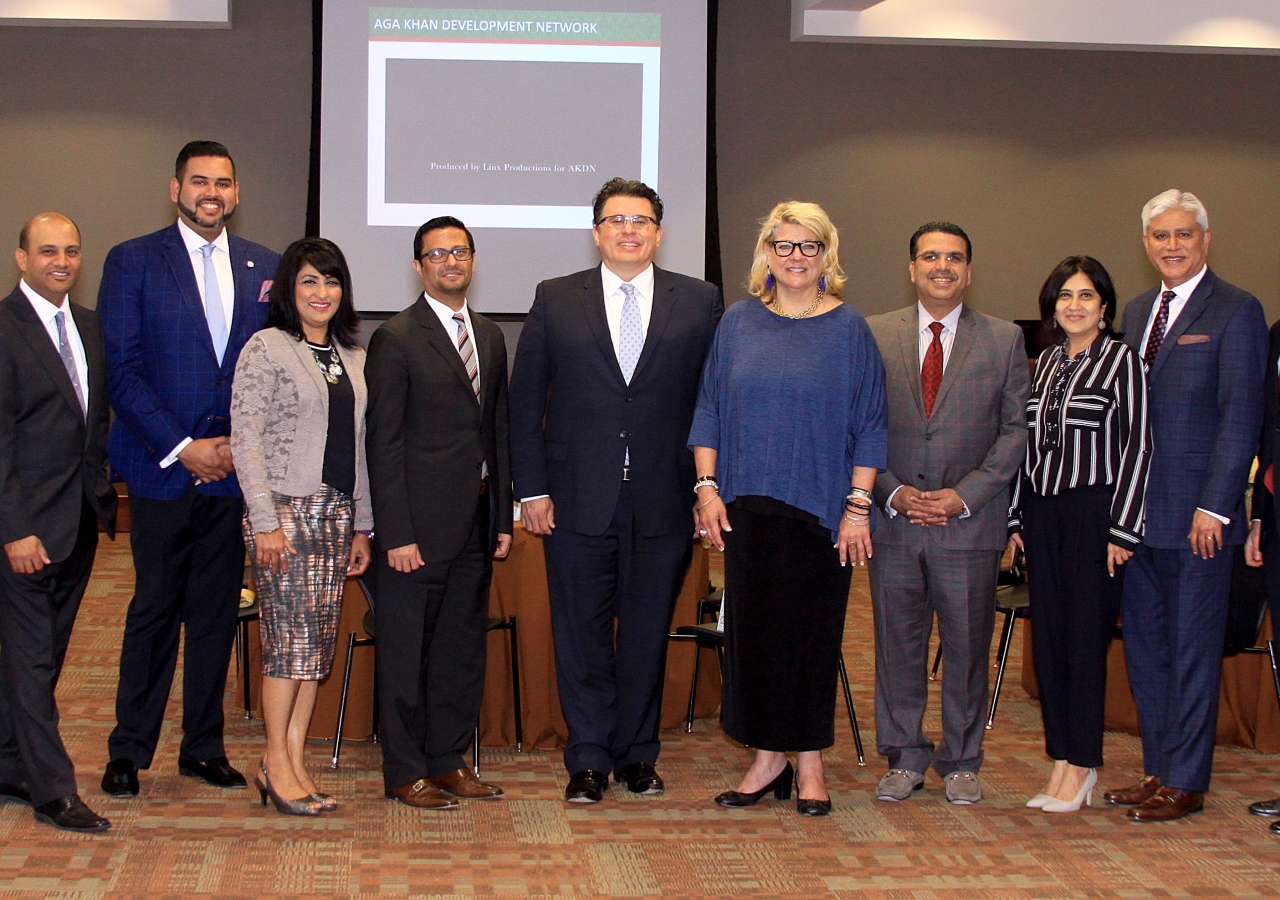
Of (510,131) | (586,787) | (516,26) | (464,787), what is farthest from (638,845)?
(516,26)

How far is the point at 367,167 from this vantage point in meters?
7.59

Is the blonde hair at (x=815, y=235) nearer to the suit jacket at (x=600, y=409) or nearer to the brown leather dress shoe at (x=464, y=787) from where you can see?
the suit jacket at (x=600, y=409)

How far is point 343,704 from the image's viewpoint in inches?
153

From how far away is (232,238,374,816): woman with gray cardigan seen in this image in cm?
325

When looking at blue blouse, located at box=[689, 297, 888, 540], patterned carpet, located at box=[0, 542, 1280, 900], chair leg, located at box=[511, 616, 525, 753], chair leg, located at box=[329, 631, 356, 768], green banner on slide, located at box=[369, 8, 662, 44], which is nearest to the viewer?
patterned carpet, located at box=[0, 542, 1280, 900]

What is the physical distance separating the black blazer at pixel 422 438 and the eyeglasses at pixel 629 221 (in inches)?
22.9

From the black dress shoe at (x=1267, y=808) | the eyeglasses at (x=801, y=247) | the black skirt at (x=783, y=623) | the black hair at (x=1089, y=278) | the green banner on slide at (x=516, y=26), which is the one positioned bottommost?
the black dress shoe at (x=1267, y=808)

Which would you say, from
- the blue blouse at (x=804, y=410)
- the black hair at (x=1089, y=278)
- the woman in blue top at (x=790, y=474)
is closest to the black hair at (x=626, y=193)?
the woman in blue top at (x=790, y=474)

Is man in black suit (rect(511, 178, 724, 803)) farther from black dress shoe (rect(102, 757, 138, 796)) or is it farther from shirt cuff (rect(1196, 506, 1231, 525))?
shirt cuff (rect(1196, 506, 1231, 525))

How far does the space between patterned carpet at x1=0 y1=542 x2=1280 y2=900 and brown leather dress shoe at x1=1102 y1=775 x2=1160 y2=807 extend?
84 mm

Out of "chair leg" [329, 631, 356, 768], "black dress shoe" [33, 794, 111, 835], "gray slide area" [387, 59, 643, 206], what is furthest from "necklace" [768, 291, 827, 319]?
"gray slide area" [387, 59, 643, 206]

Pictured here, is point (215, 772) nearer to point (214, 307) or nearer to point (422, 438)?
point (422, 438)

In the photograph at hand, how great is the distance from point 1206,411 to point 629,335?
67.1 inches

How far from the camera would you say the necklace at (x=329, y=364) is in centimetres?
337
